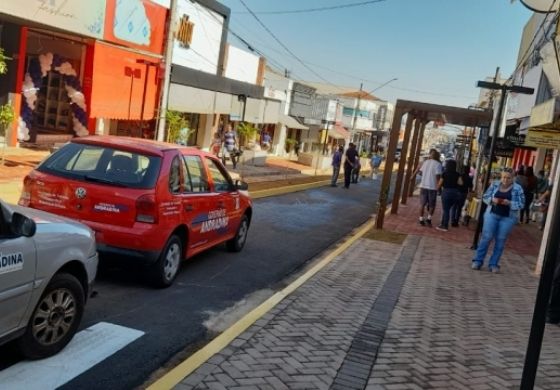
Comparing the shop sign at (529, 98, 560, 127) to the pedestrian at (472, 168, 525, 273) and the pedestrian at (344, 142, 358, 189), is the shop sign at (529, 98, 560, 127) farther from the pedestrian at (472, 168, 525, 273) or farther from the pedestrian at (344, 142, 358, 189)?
the pedestrian at (344, 142, 358, 189)

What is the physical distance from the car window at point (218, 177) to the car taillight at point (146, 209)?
69.9 inches

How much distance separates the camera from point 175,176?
22.1ft

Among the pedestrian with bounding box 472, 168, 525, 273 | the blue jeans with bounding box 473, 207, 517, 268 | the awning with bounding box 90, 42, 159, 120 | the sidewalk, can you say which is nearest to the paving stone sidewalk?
the sidewalk

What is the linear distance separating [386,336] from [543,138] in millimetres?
6272

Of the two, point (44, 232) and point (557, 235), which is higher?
point (557, 235)

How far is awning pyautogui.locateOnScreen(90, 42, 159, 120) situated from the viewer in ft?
59.7

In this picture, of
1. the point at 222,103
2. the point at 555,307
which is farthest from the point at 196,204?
the point at 222,103

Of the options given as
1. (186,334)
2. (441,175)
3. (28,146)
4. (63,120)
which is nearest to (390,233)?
(441,175)

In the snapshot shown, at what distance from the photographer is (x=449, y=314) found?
6.78 metres

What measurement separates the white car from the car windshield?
1486mm

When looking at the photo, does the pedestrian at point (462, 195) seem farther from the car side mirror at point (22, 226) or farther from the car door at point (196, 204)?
the car side mirror at point (22, 226)

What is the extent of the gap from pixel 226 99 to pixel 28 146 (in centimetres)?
1139

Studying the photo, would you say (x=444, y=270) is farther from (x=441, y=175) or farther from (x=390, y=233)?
(x=441, y=175)

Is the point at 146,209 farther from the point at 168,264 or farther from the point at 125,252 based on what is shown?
the point at 168,264
